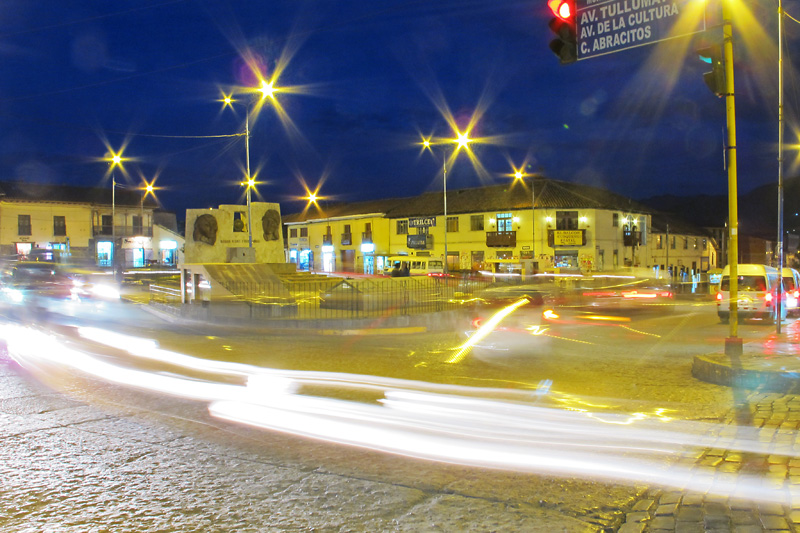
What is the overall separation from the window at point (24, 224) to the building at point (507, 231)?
25997 mm

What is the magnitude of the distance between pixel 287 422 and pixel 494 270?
46.2 m

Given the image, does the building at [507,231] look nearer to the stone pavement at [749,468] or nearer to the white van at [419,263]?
the white van at [419,263]

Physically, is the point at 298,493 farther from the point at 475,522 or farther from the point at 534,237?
the point at 534,237

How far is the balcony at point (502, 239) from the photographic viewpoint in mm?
56188

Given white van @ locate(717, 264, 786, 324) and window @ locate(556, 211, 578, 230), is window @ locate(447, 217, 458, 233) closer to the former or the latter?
window @ locate(556, 211, 578, 230)

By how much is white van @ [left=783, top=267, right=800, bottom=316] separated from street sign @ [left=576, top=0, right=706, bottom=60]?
15947 mm

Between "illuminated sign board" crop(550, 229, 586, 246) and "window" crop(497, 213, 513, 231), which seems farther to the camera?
"window" crop(497, 213, 513, 231)

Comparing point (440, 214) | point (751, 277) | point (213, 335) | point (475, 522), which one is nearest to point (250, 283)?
point (213, 335)

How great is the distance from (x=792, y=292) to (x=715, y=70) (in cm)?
1460

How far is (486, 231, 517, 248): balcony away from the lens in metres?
56.2

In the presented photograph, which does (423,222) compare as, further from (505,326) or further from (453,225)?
(505,326)

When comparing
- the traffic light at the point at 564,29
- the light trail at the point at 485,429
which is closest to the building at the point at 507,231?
the traffic light at the point at 564,29

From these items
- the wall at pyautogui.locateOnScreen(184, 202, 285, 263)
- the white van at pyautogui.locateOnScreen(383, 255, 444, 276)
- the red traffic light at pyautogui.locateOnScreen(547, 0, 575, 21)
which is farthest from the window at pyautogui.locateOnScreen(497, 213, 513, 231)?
the red traffic light at pyautogui.locateOnScreen(547, 0, 575, 21)

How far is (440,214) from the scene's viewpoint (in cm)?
6122
